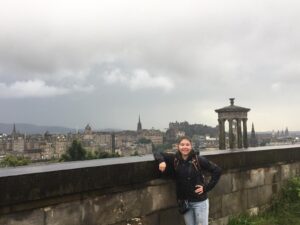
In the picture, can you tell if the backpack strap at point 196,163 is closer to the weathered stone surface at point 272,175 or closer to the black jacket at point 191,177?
the black jacket at point 191,177

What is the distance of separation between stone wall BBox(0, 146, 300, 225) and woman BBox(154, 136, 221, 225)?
1.41 ft

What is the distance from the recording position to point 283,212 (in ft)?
21.1

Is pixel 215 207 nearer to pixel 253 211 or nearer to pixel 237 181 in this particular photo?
pixel 237 181

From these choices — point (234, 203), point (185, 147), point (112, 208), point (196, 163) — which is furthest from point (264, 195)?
point (112, 208)

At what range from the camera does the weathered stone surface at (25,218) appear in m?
3.26

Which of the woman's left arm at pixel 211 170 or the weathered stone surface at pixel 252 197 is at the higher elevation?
the woman's left arm at pixel 211 170

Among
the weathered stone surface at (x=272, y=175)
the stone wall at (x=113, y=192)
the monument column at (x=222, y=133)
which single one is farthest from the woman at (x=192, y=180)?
the monument column at (x=222, y=133)

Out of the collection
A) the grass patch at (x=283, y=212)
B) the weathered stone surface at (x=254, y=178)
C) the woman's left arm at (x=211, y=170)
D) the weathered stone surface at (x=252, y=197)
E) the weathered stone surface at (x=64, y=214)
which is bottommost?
the grass patch at (x=283, y=212)

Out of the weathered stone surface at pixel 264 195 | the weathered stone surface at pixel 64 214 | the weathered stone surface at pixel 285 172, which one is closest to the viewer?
the weathered stone surface at pixel 64 214

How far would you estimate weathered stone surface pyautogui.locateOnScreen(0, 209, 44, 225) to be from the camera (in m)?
3.26

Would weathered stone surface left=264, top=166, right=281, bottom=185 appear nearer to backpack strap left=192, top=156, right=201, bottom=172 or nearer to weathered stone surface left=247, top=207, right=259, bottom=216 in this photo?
weathered stone surface left=247, top=207, right=259, bottom=216

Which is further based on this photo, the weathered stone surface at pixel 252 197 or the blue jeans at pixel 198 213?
the weathered stone surface at pixel 252 197

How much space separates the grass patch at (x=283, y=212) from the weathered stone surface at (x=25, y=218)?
2900mm

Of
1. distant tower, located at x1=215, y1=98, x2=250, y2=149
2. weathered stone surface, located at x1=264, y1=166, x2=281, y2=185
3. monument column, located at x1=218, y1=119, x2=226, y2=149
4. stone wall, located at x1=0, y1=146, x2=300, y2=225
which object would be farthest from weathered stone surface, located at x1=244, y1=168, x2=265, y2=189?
distant tower, located at x1=215, y1=98, x2=250, y2=149
